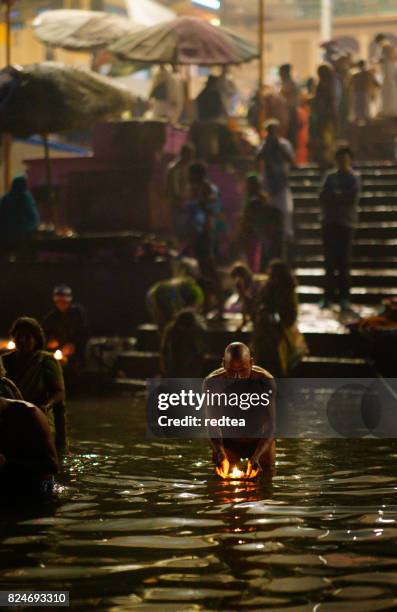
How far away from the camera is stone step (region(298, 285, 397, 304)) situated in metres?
20.4

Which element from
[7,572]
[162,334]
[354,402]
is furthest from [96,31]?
[7,572]

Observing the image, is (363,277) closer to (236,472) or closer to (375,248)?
(375,248)

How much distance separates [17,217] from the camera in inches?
852

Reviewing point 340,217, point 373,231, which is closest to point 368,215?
point 373,231

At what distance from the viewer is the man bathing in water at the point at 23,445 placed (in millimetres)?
9422

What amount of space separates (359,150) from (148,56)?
5.96m

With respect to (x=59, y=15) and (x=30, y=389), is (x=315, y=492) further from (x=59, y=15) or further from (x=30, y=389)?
(x=59, y=15)

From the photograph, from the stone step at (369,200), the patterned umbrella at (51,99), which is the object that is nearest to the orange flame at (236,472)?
the patterned umbrella at (51,99)

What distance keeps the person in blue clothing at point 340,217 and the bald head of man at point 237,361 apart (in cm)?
868

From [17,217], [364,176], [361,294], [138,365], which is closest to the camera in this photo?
[138,365]

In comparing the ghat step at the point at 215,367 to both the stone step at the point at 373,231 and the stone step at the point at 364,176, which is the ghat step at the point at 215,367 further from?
the stone step at the point at 364,176

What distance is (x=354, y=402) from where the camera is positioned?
16.6 meters

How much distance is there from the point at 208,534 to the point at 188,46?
585 inches

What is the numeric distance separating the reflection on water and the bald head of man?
817 mm
